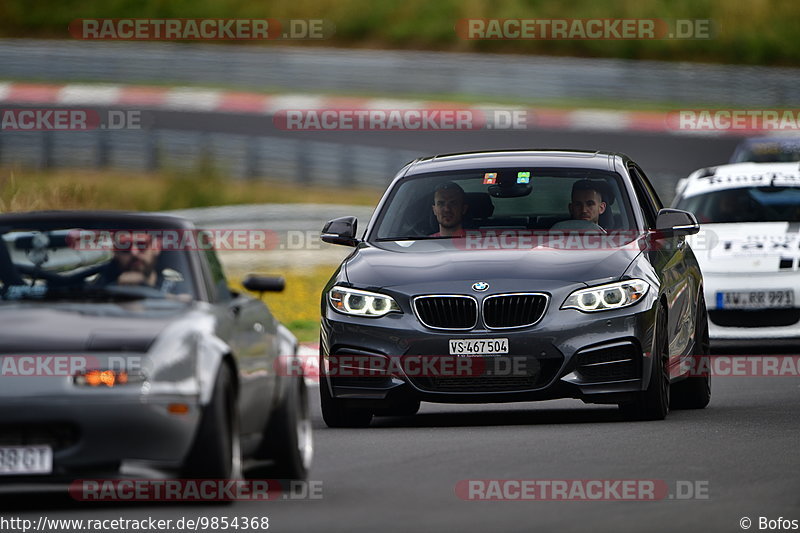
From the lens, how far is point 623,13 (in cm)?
4888

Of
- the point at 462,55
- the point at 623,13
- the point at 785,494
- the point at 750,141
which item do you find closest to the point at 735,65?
the point at 623,13

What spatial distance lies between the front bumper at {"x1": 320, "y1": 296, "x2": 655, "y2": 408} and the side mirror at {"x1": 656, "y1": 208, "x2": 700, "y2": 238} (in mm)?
989

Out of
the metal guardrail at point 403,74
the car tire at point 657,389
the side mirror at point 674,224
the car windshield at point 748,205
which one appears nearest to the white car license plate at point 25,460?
the car tire at point 657,389

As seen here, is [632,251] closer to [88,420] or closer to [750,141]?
[88,420]

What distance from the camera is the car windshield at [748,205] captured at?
20.1 metres

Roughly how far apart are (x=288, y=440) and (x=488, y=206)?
4.24 metres

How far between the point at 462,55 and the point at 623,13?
4.68 m

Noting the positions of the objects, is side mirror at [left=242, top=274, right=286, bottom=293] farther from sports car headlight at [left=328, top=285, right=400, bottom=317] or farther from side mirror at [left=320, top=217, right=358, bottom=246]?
side mirror at [left=320, top=217, right=358, bottom=246]

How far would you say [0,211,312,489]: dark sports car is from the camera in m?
8.40

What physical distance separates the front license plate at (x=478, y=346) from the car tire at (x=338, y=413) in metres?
0.89

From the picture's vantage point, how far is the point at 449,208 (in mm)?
13664

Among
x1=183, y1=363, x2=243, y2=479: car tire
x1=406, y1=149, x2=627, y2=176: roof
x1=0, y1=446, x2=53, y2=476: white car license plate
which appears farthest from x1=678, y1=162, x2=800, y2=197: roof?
x1=0, y1=446, x2=53, y2=476: white car license plate

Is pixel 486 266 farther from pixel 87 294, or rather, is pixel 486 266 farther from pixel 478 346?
pixel 87 294

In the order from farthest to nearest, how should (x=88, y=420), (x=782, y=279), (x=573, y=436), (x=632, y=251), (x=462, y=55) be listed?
(x=462, y=55), (x=782, y=279), (x=632, y=251), (x=573, y=436), (x=88, y=420)
